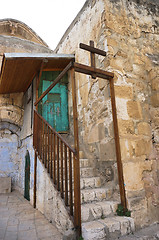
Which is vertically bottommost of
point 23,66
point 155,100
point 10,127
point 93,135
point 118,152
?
point 118,152

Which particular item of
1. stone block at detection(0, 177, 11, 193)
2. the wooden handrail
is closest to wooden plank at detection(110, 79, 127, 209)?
the wooden handrail

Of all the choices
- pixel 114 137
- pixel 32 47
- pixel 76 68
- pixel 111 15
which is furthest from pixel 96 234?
pixel 32 47

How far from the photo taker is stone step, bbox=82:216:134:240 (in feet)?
5.69

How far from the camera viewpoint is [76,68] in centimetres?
211

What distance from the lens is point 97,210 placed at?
2102 millimetres

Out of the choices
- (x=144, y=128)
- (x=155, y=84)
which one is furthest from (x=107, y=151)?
(x=155, y=84)

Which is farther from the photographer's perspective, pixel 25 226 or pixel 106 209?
pixel 25 226

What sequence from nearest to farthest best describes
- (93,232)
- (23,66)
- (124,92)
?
1. (93,232)
2. (124,92)
3. (23,66)

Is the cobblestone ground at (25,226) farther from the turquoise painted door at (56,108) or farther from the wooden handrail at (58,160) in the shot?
the turquoise painted door at (56,108)

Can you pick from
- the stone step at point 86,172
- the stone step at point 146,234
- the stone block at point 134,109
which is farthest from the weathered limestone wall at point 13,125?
the stone step at point 146,234

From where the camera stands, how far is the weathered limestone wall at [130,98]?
249 cm

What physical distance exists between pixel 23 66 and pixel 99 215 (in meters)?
3.50

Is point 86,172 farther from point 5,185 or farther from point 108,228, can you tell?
point 5,185

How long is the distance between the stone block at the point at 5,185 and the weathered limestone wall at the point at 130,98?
3329 millimetres
